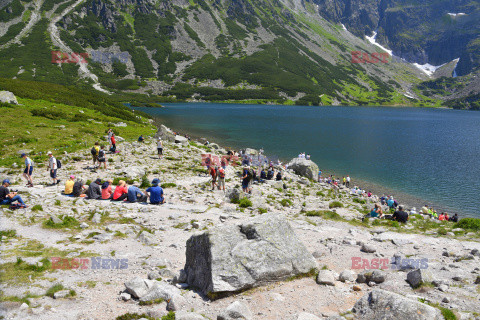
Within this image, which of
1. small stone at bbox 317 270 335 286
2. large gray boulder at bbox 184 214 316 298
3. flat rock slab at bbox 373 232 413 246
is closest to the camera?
large gray boulder at bbox 184 214 316 298

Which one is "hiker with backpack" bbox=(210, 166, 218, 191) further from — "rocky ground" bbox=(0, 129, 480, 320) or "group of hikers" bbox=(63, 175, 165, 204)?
"group of hikers" bbox=(63, 175, 165, 204)

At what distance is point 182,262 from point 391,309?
7.86m

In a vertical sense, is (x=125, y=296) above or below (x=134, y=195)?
above

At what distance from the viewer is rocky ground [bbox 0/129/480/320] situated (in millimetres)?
7848

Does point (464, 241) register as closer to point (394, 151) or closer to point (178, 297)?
point (178, 297)

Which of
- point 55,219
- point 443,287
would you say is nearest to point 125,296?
point 55,219

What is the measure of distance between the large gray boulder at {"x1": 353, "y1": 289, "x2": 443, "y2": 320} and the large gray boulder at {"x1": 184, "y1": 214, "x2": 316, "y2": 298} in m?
2.75

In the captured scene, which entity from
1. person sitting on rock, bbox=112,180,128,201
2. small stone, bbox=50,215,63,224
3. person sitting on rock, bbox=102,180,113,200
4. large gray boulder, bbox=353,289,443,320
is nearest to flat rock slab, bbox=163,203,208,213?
person sitting on rock, bbox=112,180,128,201

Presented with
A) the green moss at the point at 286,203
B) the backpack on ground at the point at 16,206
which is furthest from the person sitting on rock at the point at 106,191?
the green moss at the point at 286,203

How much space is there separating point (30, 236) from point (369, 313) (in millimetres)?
14150

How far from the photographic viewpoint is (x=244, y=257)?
9.02m

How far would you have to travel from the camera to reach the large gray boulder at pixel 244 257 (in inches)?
340

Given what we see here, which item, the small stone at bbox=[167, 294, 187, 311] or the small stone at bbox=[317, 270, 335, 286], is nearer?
the small stone at bbox=[167, 294, 187, 311]

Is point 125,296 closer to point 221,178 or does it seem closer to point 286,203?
point 221,178
